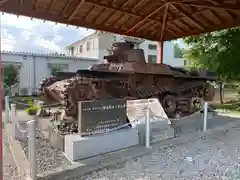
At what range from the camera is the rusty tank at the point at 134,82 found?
7.68 m

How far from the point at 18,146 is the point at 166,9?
289 inches

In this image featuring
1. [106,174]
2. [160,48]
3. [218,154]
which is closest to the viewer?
[106,174]

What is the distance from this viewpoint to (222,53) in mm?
12414

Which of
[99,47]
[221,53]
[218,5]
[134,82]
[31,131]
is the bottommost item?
[31,131]

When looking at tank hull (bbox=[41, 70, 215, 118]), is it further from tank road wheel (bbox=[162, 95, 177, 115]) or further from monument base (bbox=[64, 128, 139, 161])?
monument base (bbox=[64, 128, 139, 161])

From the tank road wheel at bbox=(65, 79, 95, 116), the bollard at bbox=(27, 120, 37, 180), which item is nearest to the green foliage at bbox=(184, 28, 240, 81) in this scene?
the tank road wheel at bbox=(65, 79, 95, 116)

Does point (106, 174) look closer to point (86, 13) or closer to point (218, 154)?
point (218, 154)

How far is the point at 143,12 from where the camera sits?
9883 millimetres

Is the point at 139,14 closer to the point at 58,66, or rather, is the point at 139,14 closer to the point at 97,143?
the point at 97,143

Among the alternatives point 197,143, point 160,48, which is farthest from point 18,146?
point 160,48

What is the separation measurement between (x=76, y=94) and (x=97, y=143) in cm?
230

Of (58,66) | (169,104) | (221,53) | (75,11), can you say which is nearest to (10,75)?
(58,66)

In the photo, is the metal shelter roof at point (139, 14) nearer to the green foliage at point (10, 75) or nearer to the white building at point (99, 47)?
the white building at point (99, 47)

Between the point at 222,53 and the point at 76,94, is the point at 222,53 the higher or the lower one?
the higher one
